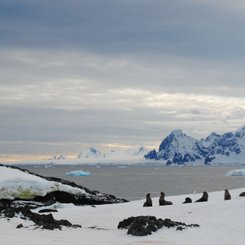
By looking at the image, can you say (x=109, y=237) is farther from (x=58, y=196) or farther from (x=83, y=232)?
(x=58, y=196)

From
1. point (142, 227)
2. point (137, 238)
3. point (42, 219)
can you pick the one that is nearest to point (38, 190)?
point (42, 219)

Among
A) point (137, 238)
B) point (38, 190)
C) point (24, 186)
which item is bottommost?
point (137, 238)

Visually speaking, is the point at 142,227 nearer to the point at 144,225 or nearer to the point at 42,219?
the point at 144,225

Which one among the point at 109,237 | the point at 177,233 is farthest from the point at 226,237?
the point at 109,237

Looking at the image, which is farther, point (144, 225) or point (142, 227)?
point (144, 225)

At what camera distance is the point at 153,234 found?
17.0 m

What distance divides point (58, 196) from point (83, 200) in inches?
72.4

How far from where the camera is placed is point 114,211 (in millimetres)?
24703

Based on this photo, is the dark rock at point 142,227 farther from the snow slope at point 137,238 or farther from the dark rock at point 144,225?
the snow slope at point 137,238

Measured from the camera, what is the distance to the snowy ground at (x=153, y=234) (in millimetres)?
15633

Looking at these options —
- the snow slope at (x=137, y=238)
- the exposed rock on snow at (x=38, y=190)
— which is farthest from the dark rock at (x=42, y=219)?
the exposed rock on snow at (x=38, y=190)

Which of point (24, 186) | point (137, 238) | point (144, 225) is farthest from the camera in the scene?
point (24, 186)

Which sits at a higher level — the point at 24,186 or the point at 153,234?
the point at 24,186

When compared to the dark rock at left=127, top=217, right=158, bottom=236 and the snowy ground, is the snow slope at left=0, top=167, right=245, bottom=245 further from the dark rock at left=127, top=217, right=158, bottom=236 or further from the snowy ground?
the dark rock at left=127, top=217, right=158, bottom=236
